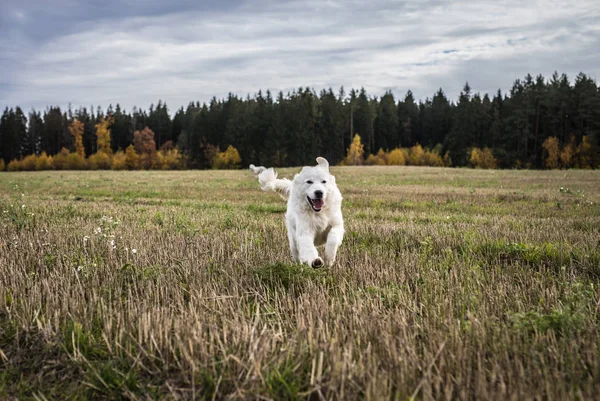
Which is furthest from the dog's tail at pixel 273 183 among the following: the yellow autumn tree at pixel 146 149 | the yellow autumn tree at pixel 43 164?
the yellow autumn tree at pixel 43 164

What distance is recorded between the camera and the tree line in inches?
2815

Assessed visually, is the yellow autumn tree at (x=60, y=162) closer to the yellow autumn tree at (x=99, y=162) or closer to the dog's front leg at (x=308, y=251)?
the yellow autumn tree at (x=99, y=162)

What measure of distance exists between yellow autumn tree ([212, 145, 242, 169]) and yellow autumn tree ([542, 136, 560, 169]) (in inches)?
1990

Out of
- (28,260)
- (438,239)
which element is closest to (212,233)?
(28,260)

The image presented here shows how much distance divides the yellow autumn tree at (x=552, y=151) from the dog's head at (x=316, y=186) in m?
71.6

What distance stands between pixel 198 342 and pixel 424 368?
1.46 m

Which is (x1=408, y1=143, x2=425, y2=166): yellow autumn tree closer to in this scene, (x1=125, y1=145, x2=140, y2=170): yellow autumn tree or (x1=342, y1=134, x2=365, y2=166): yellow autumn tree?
(x1=342, y1=134, x2=365, y2=166): yellow autumn tree

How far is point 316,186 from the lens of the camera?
5.93m

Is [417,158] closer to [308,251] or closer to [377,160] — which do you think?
[377,160]

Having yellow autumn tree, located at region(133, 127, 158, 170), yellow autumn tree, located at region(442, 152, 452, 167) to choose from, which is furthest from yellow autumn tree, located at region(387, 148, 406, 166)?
yellow autumn tree, located at region(133, 127, 158, 170)

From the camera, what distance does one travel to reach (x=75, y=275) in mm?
4941

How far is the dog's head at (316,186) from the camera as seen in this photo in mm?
5855

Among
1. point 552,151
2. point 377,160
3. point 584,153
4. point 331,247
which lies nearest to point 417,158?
point 377,160

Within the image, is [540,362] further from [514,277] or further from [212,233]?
[212,233]
